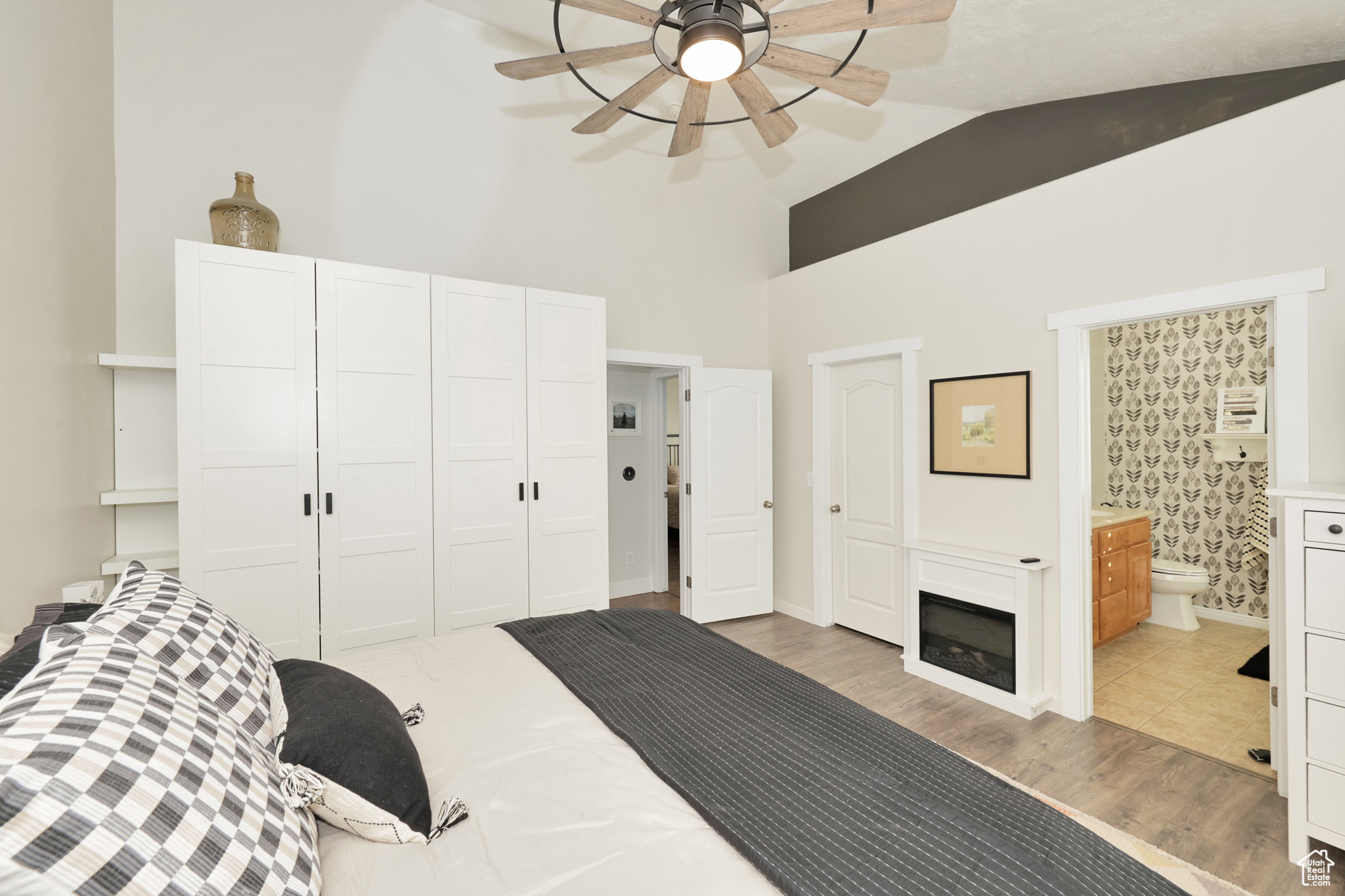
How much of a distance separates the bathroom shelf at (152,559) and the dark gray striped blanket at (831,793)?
2.25 meters

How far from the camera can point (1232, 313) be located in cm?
410

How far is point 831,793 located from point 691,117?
2.20 meters

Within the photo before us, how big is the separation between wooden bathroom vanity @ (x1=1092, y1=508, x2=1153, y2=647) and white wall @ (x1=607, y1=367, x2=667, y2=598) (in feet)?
10.4

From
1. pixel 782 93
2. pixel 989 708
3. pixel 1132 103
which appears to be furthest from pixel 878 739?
pixel 782 93

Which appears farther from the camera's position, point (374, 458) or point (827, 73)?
point (374, 458)

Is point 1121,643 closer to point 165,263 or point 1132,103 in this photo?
point 1132,103

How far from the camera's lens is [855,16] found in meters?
1.62

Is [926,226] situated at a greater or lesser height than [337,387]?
greater

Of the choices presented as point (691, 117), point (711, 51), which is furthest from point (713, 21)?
point (691, 117)

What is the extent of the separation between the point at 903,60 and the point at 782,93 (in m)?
0.81

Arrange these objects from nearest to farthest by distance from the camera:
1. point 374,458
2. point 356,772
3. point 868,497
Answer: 1. point 356,772
2. point 374,458
3. point 868,497

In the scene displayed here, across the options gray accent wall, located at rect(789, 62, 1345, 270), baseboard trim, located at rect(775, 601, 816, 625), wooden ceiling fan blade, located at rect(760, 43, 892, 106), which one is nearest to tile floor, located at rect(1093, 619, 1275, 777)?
baseboard trim, located at rect(775, 601, 816, 625)

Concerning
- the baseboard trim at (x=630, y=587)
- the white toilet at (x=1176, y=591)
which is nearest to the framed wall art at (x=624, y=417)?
the baseboard trim at (x=630, y=587)

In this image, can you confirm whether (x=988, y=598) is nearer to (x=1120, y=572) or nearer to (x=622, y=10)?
(x=1120, y=572)
